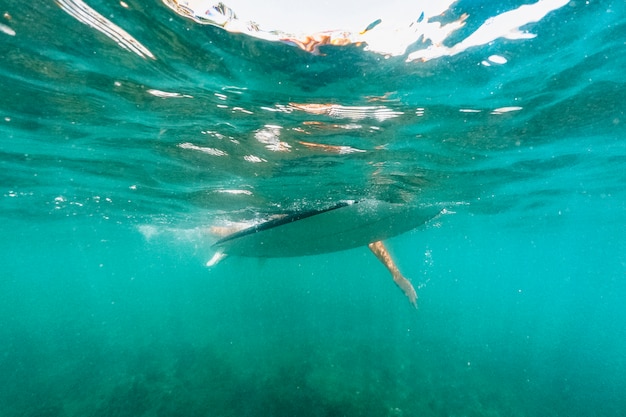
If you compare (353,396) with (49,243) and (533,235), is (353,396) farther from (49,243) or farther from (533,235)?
(49,243)

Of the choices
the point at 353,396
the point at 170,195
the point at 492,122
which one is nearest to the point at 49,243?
the point at 170,195

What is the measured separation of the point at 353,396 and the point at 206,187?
35.9 feet

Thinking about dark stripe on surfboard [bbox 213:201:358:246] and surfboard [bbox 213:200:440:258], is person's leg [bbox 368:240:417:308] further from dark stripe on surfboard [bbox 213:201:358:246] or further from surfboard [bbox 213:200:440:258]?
dark stripe on surfboard [bbox 213:201:358:246]

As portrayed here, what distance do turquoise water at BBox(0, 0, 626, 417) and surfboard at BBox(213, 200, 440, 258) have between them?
246 cm

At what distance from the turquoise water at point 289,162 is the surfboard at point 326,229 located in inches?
96.8

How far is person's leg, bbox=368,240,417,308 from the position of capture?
11.3 meters

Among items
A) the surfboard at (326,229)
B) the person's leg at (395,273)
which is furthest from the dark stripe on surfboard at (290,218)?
the person's leg at (395,273)

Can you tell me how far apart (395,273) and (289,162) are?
5421mm

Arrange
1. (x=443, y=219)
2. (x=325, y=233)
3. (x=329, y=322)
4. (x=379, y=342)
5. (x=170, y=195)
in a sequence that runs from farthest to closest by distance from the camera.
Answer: (x=329, y=322), (x=443, y=219), (x=379, y=342), (x=170, y=195), (x=325, y=233)

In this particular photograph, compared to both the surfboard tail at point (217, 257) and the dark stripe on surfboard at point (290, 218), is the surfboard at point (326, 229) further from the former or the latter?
the surfboard tail at point (217, 257)

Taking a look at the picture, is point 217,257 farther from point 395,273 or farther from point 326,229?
point 395,273

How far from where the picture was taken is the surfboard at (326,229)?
7.23 metres

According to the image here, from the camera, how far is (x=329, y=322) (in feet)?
100

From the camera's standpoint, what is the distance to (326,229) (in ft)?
27.7
